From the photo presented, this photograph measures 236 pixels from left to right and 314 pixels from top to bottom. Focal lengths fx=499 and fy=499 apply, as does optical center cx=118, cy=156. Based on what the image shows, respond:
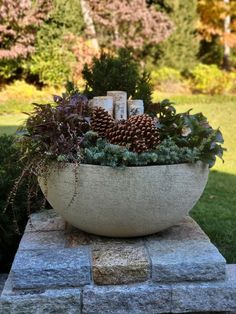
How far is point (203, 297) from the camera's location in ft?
7.61

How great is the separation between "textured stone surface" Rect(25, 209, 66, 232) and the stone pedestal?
427 millimetres

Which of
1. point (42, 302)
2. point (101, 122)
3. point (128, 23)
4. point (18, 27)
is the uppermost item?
point (128, 23)

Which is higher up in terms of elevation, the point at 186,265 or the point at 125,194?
the point at 125,194

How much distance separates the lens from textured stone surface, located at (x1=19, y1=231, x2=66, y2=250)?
2.54 metres

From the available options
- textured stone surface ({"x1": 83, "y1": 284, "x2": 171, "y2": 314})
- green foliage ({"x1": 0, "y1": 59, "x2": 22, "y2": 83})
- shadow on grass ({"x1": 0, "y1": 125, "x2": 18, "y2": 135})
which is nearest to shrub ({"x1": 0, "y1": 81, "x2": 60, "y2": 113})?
green foliage ({"x1": 0, "y1": 59, "x2": 22, "y2": 83})

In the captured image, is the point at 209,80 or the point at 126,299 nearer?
the point at 126,299

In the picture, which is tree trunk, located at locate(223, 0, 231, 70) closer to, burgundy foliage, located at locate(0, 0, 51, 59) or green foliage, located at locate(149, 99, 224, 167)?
burgundy foliage, located at locate(0, 0, 51, 59)

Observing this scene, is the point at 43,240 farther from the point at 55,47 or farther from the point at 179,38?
the point at 179,38

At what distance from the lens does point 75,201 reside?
244 cm

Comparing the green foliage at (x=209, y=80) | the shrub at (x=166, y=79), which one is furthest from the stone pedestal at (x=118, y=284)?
the shrub at (x=166, y=79)

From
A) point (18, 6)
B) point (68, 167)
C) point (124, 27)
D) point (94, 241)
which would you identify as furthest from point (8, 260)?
point (124, 27)

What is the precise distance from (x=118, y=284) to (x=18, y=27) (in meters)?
11.1

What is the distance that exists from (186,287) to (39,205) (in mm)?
1296

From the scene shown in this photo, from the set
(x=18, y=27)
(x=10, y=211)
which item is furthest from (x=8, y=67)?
(x=10, y=211)
